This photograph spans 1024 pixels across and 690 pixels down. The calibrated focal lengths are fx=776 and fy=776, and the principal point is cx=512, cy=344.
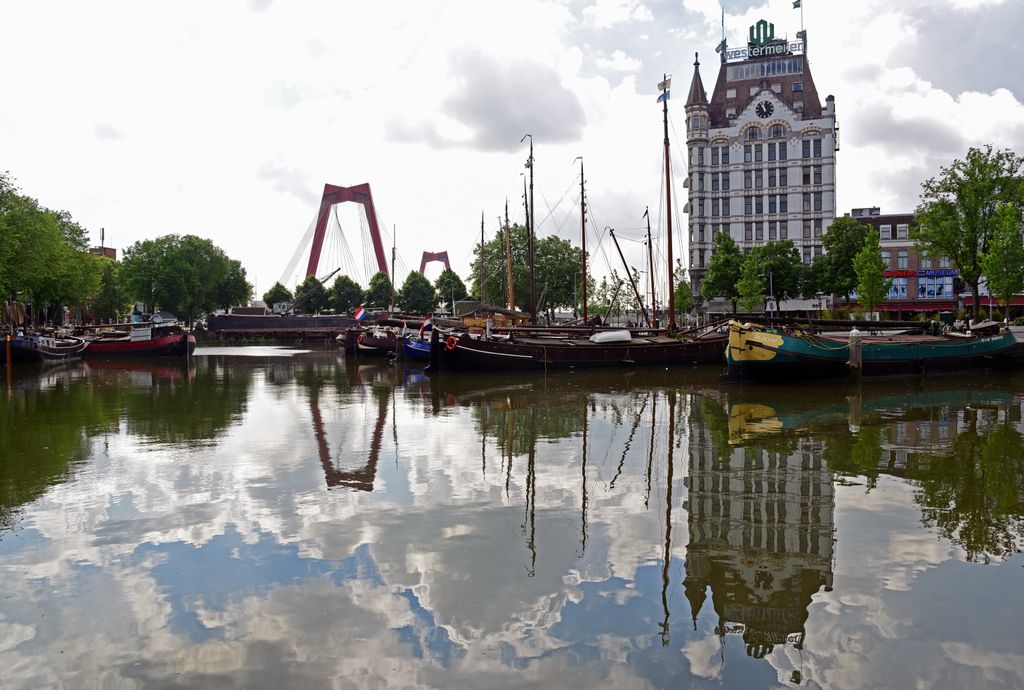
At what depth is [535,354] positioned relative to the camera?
105 ft

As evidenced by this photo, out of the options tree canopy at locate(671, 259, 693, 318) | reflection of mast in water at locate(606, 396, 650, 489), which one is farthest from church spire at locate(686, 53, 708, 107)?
reflection of mast in water at locate(606, 396, 650, 489)

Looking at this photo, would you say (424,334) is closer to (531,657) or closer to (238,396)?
(238,396)

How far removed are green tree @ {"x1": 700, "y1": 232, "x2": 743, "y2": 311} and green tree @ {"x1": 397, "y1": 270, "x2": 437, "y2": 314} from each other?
3610 centimetres

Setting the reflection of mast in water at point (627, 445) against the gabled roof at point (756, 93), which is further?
the gabled roof at point (756, 93)

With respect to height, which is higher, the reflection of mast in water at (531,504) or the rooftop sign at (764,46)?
the rooftop sign at (764,46)

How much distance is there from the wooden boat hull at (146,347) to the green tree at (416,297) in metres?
45.3

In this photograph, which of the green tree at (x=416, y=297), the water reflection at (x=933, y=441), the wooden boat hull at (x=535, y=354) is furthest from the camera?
the green tree at (x=416, y=297)

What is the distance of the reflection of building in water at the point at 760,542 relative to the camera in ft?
19.5

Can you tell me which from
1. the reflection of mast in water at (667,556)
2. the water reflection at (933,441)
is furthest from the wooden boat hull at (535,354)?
the reflection of mast in water at (667,556)

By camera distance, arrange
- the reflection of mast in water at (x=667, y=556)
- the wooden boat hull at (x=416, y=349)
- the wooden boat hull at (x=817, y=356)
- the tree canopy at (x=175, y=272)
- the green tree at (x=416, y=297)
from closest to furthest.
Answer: the reflection of mast in water at (x=667, y=556) → the wooden boat hull at (x=817, y=356) → the wooden boat hull at (x=416, y=349) → the tree canopy at (x=175, y=272) → the green tree at (x=416, y=297)

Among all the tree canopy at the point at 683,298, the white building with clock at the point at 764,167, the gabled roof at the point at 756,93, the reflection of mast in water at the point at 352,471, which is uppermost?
the gabled roof at the point at 756,93

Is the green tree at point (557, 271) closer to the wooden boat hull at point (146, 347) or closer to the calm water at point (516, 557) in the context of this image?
the wooden boat hull at point (146, 347)

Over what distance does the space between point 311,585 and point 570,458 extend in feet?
20.9

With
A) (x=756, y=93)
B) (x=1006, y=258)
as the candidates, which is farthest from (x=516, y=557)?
(x=756, y=93)
